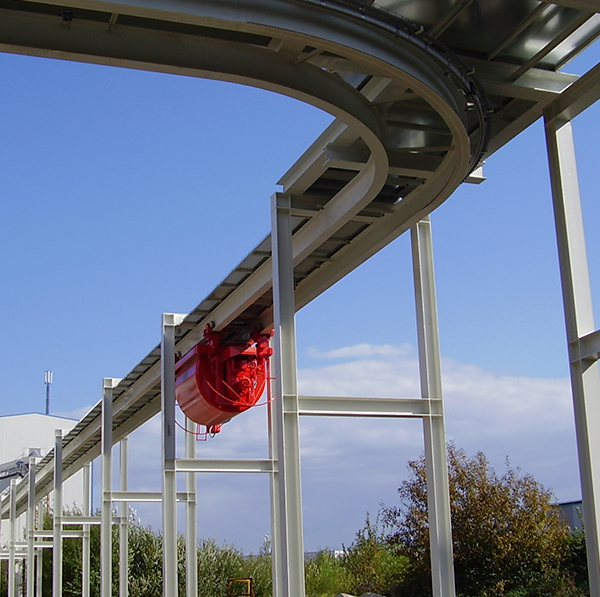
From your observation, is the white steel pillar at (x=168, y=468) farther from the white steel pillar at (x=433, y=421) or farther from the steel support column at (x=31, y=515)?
the steel support column at (x=31, y=515)

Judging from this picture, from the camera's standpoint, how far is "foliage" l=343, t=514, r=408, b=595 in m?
29.2

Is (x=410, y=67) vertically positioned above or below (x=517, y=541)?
above

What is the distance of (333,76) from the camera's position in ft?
29.6

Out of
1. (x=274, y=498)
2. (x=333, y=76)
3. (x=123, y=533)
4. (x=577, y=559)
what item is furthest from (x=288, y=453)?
(x=123, y=533)

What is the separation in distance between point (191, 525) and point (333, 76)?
48.6ft

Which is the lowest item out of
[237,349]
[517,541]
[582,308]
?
[517,541]

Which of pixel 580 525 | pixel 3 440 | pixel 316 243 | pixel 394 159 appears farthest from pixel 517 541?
pixel 3 440

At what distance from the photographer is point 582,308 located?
374 inches

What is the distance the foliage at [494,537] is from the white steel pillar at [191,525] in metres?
9.79

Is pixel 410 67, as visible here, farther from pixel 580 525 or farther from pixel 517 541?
pixel 580 525

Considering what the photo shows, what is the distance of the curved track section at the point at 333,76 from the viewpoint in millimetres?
7680

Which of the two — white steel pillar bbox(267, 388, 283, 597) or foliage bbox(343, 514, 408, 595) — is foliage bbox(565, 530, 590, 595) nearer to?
foliage bbox(343, 514, 408, 595)

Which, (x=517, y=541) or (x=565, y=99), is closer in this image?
(x=565, y=99)

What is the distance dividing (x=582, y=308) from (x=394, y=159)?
305 cm
